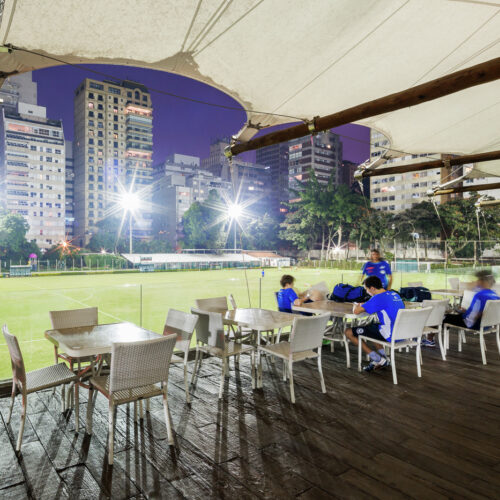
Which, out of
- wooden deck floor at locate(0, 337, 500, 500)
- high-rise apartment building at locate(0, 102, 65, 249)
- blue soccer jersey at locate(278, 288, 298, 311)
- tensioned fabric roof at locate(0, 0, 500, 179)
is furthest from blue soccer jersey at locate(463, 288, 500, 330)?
high-rise apartment building at locate(0, 102, 65, 249)

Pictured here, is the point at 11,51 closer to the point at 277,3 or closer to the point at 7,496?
the point at 277,3

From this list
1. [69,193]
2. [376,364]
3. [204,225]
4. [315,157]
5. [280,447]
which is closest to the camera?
[280,447]

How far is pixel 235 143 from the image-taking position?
4941mm

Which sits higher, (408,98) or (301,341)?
(408,98)

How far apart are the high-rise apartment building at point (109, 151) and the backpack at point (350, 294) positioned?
269 ft

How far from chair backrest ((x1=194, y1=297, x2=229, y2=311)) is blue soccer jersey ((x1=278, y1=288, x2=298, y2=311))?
827 mm

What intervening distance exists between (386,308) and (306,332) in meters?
1.23

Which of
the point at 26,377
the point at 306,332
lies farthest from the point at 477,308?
the point at 26,377

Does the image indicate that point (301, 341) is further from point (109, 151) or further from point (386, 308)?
point (109, 151)

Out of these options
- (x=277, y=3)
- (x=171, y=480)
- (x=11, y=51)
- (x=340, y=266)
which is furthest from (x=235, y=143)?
(x=340, y=266)

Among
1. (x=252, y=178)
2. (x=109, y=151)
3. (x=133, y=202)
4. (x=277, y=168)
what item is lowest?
(x=133, y=202)

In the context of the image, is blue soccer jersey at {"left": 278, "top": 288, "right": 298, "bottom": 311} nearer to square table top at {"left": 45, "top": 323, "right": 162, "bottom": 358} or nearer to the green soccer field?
the green soccer field

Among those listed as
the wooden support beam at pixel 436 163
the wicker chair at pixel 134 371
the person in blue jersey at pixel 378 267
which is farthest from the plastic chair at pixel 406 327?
the wicker chair at pixel 134 371

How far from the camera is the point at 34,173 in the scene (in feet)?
251
